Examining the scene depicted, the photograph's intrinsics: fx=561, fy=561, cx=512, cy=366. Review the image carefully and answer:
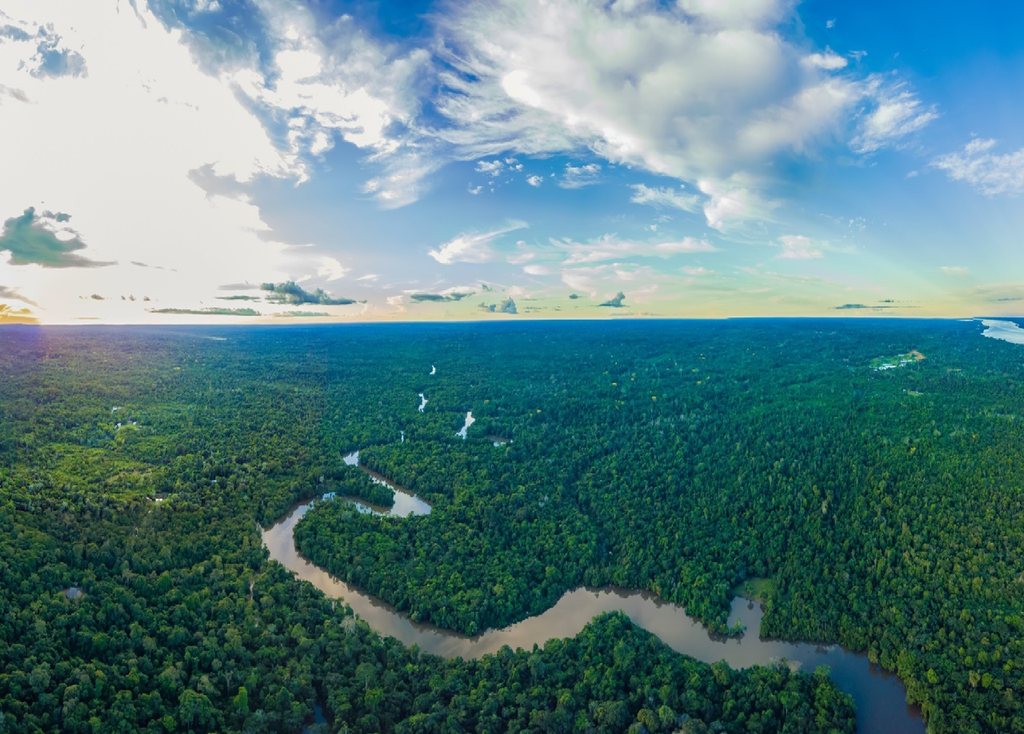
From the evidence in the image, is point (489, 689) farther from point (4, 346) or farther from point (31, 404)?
point (4, 346)

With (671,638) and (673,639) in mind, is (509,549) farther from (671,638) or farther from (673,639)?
(673,639)

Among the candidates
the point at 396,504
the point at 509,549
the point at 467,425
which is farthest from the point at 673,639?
the point at 467,425

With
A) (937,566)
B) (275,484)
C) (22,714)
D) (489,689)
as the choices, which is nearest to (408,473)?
(275,484)

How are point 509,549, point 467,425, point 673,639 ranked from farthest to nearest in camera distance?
1. point 467,425
2. point 509,549
3. point 673,639

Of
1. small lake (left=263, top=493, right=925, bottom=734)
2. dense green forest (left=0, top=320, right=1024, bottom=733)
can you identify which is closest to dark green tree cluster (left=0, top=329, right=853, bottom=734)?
dense green forest (left=0, top=320, right=1024, bottom=733)

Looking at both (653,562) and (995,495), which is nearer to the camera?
(653,562)

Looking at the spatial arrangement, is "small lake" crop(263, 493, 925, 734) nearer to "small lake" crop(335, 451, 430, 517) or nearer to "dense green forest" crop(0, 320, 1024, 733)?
"dense green forest" crop(0, 320, 1024, 733)

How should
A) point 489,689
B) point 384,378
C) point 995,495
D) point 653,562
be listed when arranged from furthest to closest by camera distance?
point 384,378 < point 995,495 < point 653,562 < point 489,689
